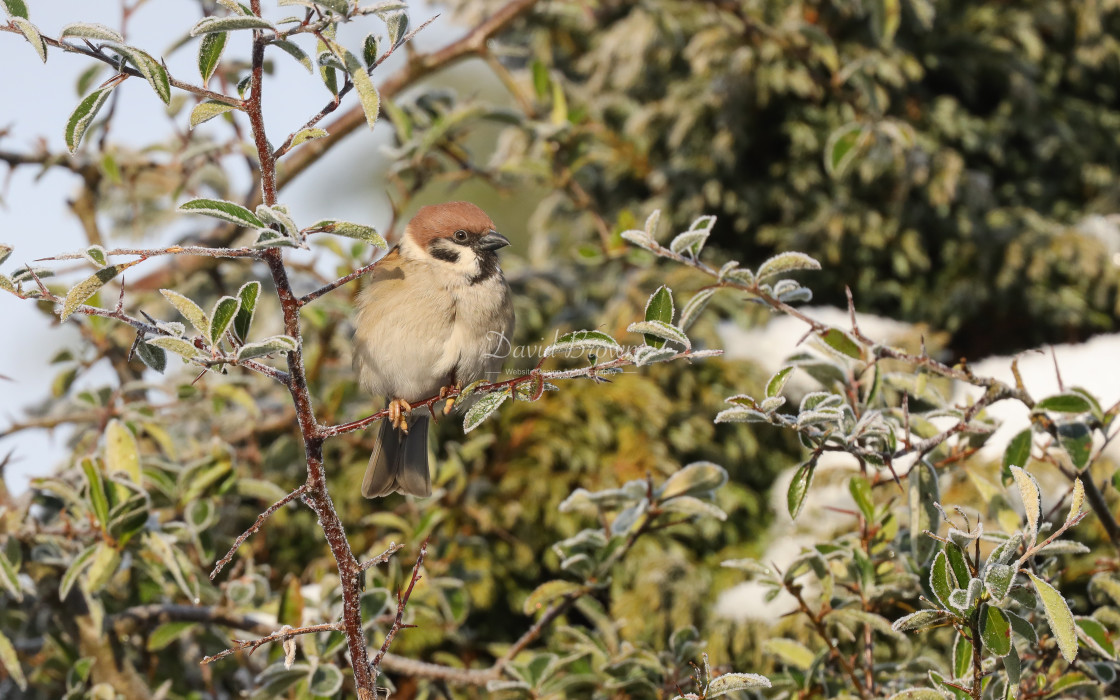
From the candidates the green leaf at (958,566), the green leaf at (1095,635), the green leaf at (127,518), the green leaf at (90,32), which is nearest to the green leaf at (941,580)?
the green leaf at (958,566)

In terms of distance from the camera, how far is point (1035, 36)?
384 cm

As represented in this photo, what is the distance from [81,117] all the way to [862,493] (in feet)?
5.43

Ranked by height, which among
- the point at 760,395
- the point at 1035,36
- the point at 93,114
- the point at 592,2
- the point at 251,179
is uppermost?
the point at 93,114

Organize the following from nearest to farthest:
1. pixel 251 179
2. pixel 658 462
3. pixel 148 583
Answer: pixel 148 583 < pixel 658 462 < pixel 251 179

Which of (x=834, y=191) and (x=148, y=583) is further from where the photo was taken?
(x=834, y=191)

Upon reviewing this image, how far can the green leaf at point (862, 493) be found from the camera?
206 centimetres

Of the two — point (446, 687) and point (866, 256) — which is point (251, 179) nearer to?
point (446, 687)

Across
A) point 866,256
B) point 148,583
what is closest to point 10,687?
point 148,583

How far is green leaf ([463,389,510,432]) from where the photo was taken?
1.55 m

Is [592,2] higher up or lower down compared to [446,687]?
higher up

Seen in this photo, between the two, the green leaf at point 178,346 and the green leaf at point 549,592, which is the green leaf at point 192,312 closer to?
the green leaf at point 178,346

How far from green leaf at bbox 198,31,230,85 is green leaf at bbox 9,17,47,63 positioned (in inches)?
8.3

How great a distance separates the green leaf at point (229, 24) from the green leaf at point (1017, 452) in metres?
1.67

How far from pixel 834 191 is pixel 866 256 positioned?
11.7 inches
